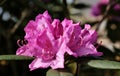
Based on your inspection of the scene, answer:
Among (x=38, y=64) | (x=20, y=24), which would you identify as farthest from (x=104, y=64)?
(x=20, y=24)

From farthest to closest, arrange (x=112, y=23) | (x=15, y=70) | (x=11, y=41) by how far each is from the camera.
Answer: (x=112, y=23)
(x=11, y=41)
(x=15, y=70)

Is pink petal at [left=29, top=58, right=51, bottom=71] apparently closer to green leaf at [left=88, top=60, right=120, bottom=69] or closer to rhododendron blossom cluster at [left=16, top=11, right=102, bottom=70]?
rhododendron blossom cluster at [left=16, top=11, right=102, bottom=70]

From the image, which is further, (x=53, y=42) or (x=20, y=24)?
(x=20, y=24)

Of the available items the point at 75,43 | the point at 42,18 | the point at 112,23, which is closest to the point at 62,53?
the point at 75,43

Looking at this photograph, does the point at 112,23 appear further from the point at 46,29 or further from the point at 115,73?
the point at 46,29

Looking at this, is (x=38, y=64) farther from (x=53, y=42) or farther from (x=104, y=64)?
(x=104, y=64)

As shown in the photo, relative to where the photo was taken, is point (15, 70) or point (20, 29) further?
point (20, 29)


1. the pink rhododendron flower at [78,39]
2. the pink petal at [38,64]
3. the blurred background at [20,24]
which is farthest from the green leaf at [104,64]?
the blurred background at [20,24]

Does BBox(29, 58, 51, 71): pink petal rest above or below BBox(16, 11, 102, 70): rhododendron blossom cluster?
below

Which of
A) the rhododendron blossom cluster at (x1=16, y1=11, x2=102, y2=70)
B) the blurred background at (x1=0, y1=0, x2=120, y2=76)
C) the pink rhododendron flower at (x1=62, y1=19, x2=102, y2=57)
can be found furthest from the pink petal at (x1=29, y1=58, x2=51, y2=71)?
the blurred background at (x1=0, y1=0, x2=120, y2=76)
